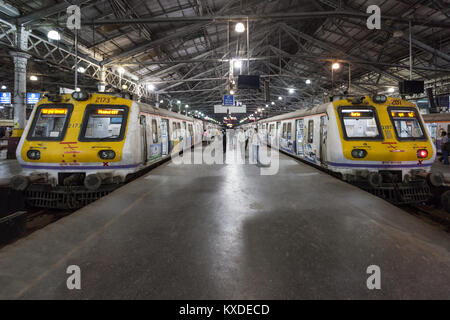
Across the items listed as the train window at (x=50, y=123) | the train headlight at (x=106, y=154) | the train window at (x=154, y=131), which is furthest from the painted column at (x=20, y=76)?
the train headlight at (x=106, y=154)

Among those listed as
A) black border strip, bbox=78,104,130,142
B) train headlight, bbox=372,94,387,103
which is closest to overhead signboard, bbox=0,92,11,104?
black border strip, bbox=78,104,130,142

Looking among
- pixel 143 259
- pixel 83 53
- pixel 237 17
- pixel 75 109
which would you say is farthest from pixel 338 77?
pixel 143 259

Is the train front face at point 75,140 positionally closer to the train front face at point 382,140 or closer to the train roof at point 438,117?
the train front face at point 382,140

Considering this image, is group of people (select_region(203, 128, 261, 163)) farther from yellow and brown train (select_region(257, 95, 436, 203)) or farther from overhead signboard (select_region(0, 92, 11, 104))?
overhead signboard (select_region(0, 92, 11, 104))

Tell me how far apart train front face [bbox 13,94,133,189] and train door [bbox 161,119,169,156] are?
345 cm

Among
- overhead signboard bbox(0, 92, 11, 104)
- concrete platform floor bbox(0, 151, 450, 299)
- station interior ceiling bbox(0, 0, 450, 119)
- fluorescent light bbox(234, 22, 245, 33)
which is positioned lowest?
concrete platform floor bbox(0, 151, 450, 299)

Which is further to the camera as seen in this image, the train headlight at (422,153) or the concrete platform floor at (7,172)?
the concrete platform floor at (7,172)

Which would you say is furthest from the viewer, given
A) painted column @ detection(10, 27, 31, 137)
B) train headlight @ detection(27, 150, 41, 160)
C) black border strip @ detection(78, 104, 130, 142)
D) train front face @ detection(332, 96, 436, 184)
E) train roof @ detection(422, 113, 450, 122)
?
train roof @ detection(422, 113, 450, 122)

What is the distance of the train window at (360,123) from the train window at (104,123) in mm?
6062

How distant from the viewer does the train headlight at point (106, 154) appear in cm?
561

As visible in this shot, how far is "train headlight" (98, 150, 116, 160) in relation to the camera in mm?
5613

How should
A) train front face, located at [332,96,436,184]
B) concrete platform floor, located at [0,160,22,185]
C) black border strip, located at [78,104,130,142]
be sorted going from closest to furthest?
black border strip, located at [78,104,130,142] → train front face, located at [332,96,436,184] → concrete platform floor, located at [0,160,22,185]
